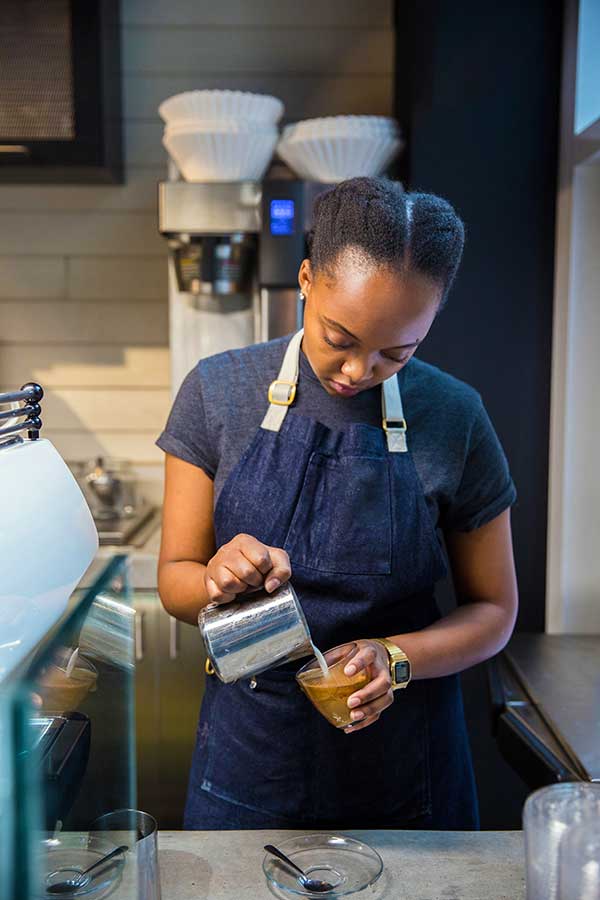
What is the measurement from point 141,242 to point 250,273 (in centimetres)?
57

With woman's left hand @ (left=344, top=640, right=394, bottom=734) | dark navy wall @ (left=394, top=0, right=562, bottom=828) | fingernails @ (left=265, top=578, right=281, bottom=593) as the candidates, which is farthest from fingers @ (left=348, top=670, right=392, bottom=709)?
dark navy wall @ (left=394, top=0, right=562, bottom=828)

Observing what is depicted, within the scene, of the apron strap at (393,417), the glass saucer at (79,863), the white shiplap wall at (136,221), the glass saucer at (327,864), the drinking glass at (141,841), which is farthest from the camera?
the white shiplap wall at (136,221)

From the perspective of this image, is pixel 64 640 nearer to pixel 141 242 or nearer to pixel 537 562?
pixel 537 562

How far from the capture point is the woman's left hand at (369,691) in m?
0.92

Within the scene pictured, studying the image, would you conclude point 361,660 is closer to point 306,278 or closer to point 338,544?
point 338,544

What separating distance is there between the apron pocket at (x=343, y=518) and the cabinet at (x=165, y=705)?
1.10 m

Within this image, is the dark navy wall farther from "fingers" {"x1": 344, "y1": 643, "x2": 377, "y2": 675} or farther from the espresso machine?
"fingers" {"x1": 344, "y1": 643, "x2": 377, "y2": 675}

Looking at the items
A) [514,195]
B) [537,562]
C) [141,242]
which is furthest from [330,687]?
[141,242]

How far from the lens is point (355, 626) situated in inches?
47.6

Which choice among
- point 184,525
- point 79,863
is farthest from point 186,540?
point 79,863

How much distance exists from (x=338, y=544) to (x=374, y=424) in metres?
0.18

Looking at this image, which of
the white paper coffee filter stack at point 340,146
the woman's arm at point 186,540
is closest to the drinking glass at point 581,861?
the woman's arm at point 186,540

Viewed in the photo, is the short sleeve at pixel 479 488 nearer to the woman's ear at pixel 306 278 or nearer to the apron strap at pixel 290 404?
the apron strap at pixel 290 404

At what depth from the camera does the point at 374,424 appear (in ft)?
4.15
